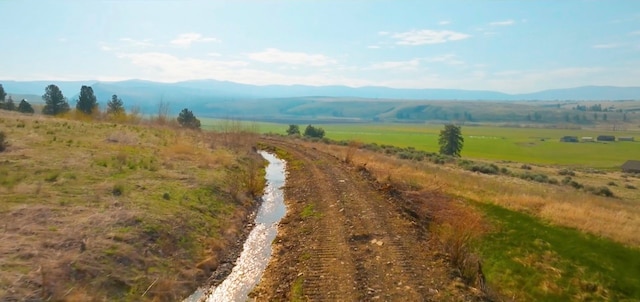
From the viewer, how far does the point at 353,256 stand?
15695mm

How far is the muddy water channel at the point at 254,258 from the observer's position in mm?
14141

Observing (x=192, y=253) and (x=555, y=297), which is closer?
(x=555, y=297)

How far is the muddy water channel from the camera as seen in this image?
14141mm

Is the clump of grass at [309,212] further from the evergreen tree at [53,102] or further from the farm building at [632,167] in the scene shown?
the farm building at [632,167]

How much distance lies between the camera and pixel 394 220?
20328mm

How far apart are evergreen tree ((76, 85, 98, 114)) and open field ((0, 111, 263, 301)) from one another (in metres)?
54.2

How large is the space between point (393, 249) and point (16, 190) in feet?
51.1

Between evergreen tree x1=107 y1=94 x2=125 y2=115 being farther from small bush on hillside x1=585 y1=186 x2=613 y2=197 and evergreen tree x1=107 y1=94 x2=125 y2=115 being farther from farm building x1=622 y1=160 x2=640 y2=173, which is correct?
farm building x1=622 y1=160 x2=640 y2=173

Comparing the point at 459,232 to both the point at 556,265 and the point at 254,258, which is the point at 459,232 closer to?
the point at 556,265

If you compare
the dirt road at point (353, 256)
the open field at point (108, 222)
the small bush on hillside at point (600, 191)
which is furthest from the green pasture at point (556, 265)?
the small bush on hillside at point (600, 191)

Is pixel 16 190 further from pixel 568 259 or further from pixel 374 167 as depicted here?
pixel 374 167

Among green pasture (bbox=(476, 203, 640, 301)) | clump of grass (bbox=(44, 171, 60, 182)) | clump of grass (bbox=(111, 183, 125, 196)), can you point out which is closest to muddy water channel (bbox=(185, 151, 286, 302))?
clump of grass (bbox=(111, 183, 125, 196))

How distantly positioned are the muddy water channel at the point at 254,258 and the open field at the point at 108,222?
79cm

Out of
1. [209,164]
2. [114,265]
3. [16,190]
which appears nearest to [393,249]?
[114,265]
